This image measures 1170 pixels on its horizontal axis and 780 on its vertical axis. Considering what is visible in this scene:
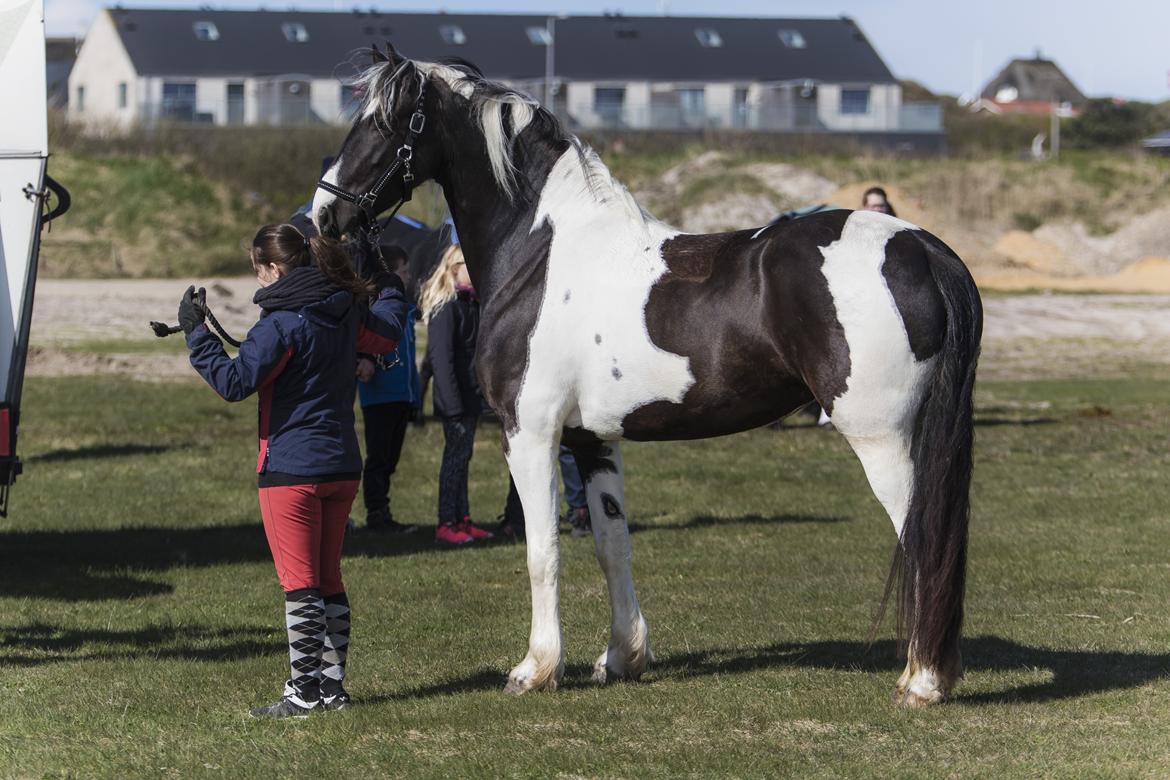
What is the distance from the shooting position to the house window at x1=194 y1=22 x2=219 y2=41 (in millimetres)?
65750

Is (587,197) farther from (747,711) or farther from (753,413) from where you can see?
(747,711)

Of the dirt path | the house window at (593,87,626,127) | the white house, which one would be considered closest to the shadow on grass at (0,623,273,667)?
the dirt path

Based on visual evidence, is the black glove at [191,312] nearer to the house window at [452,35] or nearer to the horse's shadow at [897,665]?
the horse's shadow at [897,665]

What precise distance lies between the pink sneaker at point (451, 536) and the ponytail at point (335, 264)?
458 centimetres

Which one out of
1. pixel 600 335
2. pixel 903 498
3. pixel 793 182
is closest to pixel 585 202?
pixel 600 335

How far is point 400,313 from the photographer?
21.9 ft

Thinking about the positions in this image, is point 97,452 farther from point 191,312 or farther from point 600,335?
point 600,335

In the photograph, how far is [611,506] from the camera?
662cm

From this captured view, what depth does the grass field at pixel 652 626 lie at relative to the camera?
5496 mm

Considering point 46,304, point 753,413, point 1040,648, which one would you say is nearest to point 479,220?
Result: point 753,413

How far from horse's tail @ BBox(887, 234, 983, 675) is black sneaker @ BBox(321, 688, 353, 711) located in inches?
91.3

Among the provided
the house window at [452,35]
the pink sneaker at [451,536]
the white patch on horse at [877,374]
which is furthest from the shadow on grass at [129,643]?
the house window at [452,35]

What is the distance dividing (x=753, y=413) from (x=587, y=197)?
1199 mm

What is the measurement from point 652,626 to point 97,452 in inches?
321
